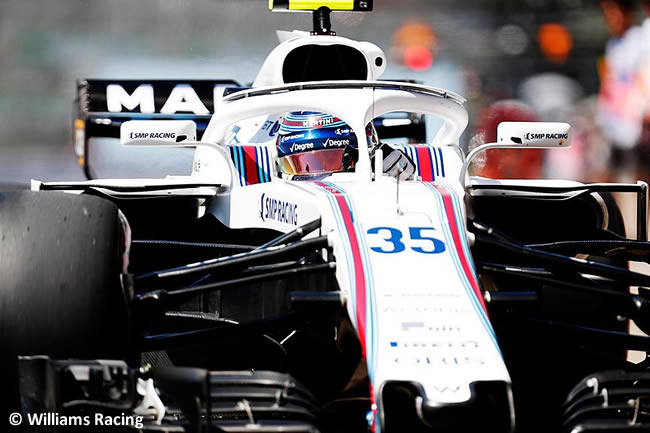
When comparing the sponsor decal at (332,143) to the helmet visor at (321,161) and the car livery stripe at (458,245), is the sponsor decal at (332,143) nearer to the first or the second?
the helmet visor at (321,161)

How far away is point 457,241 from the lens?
3426 millimetres

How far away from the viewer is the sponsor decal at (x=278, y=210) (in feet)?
13.0

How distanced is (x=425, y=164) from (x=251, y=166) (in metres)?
0.88

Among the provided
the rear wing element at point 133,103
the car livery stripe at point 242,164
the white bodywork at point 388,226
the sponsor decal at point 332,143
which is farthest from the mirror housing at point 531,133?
the rear wing element at point 133,103

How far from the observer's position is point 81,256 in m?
3.17

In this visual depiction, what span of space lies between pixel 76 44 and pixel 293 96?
22.4ft

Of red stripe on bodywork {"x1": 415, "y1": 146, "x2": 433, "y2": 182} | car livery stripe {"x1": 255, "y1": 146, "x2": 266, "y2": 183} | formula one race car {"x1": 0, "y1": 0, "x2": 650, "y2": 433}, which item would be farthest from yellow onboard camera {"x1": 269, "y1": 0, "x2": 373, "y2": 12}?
red stripe on bodywork {"x1": 415, "y1": 146, "x2": 433, "y2": 182}

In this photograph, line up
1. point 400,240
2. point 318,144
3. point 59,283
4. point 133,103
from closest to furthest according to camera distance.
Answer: point 59,283, point 400,240, point 318,144, point 133,103

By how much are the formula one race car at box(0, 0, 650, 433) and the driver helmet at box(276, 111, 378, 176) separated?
1 cm

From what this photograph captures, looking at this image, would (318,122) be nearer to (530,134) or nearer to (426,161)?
(426,161)

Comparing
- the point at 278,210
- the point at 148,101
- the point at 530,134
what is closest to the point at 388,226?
the point at 278,210

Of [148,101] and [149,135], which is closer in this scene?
[149,135]

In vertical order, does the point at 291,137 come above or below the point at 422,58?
below

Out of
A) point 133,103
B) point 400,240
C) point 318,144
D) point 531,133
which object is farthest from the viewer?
point 133,103
